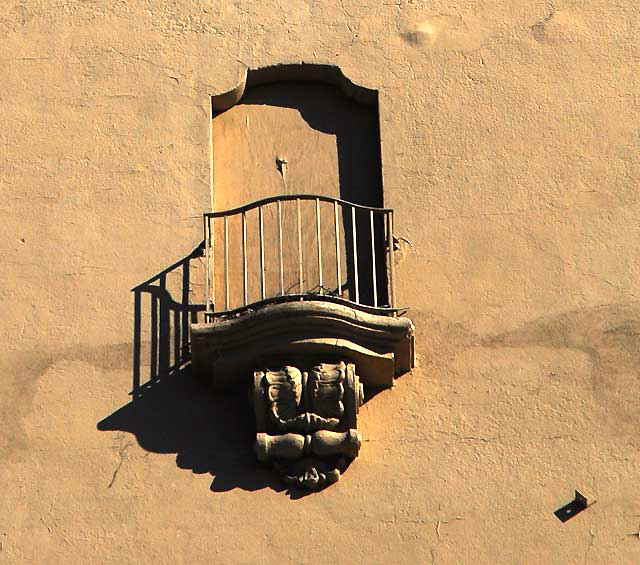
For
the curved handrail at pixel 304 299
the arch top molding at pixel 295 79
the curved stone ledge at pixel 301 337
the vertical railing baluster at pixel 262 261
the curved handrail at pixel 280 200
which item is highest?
the arch top molding at pixel 295 79

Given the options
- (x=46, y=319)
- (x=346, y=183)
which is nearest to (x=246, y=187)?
(x=346, y=183)

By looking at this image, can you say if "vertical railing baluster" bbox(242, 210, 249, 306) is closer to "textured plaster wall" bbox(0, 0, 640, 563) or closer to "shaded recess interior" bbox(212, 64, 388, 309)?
"shaded recess interior" bbox(212, 64, 388, 309)

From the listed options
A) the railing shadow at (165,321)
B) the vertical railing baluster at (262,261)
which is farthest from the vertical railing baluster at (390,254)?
the railing shadow at (165,321)

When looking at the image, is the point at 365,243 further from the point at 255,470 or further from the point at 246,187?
the point at 255,470

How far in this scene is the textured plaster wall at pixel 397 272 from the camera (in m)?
11.8

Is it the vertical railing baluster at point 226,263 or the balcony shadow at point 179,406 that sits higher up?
the vertical railing baluster at point 226,263

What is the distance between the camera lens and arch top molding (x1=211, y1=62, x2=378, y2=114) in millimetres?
13453

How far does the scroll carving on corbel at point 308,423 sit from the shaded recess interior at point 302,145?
102 centimetres

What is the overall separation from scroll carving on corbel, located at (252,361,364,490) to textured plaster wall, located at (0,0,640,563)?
13cm

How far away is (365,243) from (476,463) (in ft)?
5.42

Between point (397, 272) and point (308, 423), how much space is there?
4.12 feet

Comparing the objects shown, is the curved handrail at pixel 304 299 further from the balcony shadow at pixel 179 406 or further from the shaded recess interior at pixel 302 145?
the shaded recess interior at pixel 302 145

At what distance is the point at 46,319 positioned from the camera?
12.5m

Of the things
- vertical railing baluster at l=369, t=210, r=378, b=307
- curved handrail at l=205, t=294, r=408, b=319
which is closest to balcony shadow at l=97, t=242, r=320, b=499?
curved handrail at l=205, t=294, r=408, b=319
